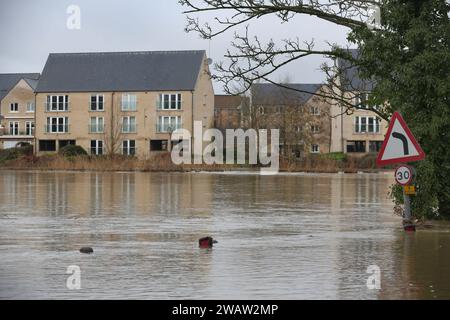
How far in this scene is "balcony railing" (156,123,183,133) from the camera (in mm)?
89000

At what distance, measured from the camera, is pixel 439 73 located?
50.9 ft

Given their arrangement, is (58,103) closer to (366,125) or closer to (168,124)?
(168,124)

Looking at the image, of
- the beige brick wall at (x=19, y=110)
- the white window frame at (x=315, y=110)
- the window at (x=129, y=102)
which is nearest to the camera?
the window at (x=129, y=102)

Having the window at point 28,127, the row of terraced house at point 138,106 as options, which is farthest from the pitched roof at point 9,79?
the row of terraced house at point 138,106

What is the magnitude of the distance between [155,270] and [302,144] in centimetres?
7546

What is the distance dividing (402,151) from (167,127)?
76.0m

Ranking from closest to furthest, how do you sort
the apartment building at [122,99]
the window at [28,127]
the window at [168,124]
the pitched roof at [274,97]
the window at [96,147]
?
the pitched roof at [274,97] → the window at [168,124] → the apartment building at [122,99] → the window at [96,147] → the window at [28,127]

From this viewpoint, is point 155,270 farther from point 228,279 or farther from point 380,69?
point 380,69

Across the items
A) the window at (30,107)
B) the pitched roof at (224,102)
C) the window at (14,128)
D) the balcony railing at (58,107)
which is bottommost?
the window at (14,128)

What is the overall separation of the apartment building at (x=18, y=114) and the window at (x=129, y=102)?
17.8 m

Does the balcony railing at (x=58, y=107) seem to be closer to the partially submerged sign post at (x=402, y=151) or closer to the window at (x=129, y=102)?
the window at (x=129, y=102)

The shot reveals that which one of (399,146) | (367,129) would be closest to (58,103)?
(367,129)

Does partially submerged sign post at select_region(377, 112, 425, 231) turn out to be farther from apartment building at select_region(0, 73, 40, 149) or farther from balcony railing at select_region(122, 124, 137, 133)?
apartment building at select_region(0, 73, 40, 149)

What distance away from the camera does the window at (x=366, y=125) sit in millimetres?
94688
